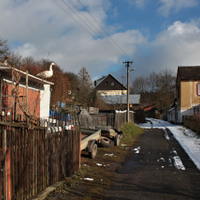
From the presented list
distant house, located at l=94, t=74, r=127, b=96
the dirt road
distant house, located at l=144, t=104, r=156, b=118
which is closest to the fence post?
the dirt road

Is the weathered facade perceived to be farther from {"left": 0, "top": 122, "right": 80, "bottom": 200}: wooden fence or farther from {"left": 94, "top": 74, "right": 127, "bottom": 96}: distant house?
{"left": 94, "top": 74, "right": 127, "bottom": 96}: distant house

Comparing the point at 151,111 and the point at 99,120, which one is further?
the point at 151,111

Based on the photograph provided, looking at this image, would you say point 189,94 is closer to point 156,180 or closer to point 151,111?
point 156,180

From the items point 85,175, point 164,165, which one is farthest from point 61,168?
point 164,165

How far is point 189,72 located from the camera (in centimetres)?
2880

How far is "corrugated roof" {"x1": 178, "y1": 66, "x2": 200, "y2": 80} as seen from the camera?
90.6 feet

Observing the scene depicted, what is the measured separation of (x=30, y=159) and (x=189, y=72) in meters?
28.7

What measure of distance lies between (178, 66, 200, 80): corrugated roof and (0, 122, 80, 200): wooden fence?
25.6 m

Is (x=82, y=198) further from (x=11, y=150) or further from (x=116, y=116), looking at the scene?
(x=116, y=116)

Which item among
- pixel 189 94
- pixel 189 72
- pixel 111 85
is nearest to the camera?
pixel 189 94

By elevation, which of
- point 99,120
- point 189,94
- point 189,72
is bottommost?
point 99,120

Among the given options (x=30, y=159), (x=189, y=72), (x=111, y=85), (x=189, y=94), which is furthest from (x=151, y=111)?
(x=30, y=159)

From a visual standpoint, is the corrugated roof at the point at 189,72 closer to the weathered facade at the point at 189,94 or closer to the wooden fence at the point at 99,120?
the weathered facade at the point at 189,94

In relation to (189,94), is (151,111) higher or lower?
lower
